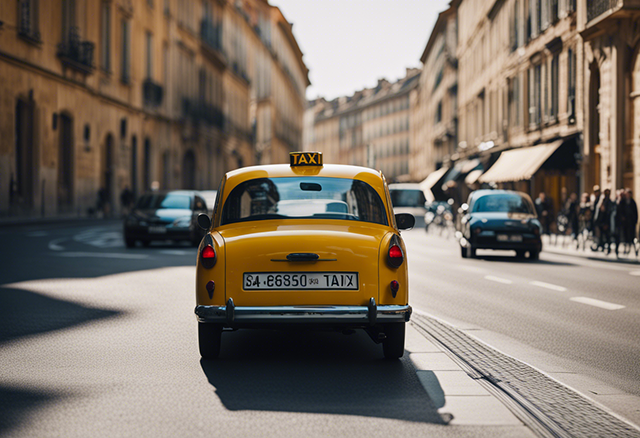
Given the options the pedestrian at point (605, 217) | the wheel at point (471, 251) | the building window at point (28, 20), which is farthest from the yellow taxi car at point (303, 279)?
the building window at point (28, 20)

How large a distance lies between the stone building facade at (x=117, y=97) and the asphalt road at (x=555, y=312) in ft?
63.7

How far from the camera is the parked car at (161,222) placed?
72.8 feet

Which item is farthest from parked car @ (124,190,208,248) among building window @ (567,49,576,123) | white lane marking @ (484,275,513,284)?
building window @ (567,49,576,123)

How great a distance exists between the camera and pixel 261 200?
7477mm

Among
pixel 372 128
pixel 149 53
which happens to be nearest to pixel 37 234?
pixel 149 53

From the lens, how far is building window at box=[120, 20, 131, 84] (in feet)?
148

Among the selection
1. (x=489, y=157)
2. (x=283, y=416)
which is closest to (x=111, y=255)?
(x=283, y=416)

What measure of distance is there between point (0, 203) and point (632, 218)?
2074 cm

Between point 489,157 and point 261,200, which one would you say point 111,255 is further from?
point 489,157

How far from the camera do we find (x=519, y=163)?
36719mm

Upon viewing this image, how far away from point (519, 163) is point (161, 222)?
18.8 meters

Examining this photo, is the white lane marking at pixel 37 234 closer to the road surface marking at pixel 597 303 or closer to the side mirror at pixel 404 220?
the road surface marking at pixel 597 303

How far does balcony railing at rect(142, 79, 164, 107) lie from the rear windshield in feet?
137

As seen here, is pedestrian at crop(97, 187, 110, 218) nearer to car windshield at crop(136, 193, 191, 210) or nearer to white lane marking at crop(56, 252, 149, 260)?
car windshield at crop(136, 193, 191, 210)
